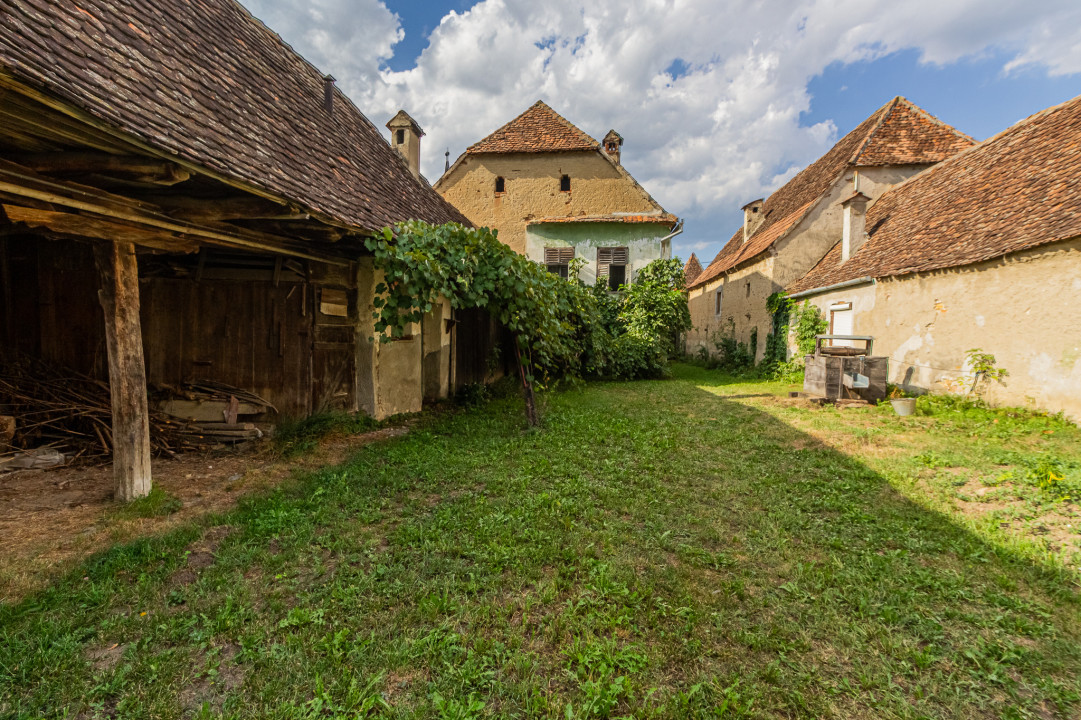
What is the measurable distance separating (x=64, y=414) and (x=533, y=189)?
1336cm

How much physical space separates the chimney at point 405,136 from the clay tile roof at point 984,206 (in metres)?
10.8

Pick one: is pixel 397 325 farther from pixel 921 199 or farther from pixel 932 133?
pixel 932 133

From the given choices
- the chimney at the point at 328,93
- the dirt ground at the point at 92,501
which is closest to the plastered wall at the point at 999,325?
the dirt ground at the point at 92,501

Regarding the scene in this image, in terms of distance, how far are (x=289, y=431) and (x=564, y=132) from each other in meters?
13.8

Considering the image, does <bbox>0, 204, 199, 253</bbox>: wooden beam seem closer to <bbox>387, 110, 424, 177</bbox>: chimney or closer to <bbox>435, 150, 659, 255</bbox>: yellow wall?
<bbox>387, 110, 424, 177</bbox>: chimney

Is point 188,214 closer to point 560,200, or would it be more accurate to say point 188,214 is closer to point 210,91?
point 210,91

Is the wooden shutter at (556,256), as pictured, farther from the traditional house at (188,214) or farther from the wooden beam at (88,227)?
the wooden beam at (88,227)

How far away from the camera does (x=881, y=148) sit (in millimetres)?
13852

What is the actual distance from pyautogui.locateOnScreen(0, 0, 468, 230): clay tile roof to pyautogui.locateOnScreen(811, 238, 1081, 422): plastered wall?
956 cm

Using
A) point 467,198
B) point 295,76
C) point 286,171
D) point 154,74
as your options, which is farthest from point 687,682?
point 467,198

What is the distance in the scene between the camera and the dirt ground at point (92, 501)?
3.09m

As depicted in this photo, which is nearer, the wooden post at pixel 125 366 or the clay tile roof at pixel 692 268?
the wooden post at pixel 125 366

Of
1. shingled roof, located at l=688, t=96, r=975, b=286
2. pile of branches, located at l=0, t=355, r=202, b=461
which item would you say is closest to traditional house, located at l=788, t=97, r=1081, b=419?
shingled roof, located at l=688, t=96, r=975, b=286

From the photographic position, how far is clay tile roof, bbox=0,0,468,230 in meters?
2.80
